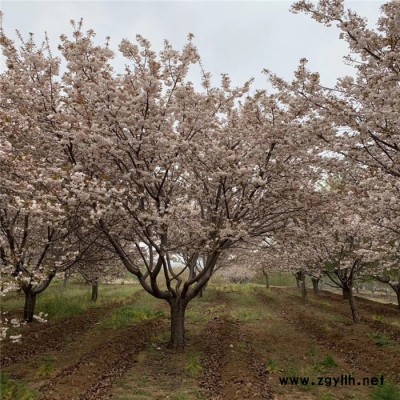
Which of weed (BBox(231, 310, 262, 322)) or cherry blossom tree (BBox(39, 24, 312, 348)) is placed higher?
cherry blossom tree (BBox(39, 24, 312, 348))

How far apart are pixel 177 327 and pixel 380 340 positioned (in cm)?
936

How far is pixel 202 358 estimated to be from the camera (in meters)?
14.4

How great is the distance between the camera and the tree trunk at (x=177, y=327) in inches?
620

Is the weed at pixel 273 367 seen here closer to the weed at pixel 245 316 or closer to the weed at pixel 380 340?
the weed at pixel 380 340

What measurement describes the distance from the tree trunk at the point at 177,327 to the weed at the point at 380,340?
871 cm

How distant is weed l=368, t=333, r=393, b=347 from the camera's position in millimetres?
16984

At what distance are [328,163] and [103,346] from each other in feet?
37.2

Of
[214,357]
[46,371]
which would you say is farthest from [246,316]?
[46,371]

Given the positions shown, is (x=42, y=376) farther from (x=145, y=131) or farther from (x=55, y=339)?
(x=145, y=131)

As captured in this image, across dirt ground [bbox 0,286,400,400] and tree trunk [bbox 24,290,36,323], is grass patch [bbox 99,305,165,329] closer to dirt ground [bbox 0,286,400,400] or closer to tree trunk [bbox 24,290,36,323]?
dirt ground [bbox 0,286,400,400]

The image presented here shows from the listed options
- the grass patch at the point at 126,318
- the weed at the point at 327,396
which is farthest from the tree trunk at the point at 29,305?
the weed at the point at 327,396

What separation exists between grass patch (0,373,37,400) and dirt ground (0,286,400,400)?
1.15 ft

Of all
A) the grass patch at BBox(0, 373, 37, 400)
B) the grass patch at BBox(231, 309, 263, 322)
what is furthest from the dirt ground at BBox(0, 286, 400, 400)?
the grass patch at BBox(231, 309, 263, 322)

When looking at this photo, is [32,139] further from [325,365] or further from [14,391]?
[325,365]
